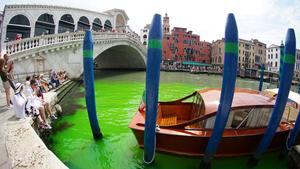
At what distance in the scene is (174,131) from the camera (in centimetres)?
492

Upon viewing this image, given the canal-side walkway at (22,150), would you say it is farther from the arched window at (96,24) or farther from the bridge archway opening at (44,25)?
the arched window at (96,24)

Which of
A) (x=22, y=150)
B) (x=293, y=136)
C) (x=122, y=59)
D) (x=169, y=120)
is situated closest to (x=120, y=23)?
(x=122, y=59)

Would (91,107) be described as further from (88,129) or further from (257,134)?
(257,134)

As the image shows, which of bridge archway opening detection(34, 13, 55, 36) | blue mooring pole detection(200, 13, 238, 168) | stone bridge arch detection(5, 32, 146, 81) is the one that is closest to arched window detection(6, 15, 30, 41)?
bridge archway opening detection(34, 13, 55, 36)

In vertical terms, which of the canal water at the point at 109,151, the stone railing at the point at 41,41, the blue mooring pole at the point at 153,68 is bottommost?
the canal water at the point at 109,151

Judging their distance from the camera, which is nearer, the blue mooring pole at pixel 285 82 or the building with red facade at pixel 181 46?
the blue mooring pole at pixel 285 82

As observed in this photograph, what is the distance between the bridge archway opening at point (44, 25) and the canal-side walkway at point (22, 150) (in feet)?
81.3

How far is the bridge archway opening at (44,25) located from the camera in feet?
88.9

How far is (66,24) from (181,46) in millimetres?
29113

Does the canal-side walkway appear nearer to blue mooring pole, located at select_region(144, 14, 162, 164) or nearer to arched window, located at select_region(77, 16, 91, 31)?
blue mooring pole, located at select_region(144, 14, 162, 164)

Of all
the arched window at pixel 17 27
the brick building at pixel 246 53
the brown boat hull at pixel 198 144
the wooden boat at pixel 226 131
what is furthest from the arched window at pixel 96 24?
the brown boat hull at pixel 198 144

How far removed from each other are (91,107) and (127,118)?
125 inches

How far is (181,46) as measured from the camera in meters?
54.3

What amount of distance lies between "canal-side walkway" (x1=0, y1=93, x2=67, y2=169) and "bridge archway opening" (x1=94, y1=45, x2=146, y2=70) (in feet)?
90.0
